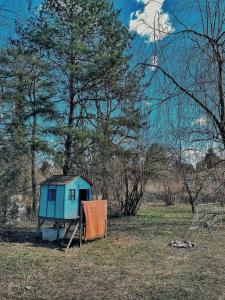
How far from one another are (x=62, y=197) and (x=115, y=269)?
11.1 ft

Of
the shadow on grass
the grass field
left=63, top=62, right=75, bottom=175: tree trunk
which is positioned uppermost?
left=63, top=62, right=75, bottom=175: tree trunk

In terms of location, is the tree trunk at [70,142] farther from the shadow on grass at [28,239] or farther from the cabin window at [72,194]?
the cabin window at [72,194]

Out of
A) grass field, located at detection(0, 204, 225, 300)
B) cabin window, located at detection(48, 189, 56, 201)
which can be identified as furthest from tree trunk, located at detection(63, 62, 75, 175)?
grass field, located at detection(0, 204, 225, 300)

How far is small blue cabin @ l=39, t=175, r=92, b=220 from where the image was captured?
1100cm

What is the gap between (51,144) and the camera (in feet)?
46.3

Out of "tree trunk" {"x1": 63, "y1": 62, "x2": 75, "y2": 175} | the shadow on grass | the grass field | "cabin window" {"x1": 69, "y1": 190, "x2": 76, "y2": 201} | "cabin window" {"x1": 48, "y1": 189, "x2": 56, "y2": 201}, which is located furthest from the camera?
"tree trunk" {"x1": 63, "y1": 62, "x2": 75, "y2": 175}

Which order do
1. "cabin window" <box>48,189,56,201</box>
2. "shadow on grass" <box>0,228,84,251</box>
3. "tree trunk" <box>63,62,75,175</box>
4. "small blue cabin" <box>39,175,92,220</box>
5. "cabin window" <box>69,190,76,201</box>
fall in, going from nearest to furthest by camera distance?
"shadow on grass" <box>0,228,84,251</box>
"small blue cabin" <box>39,175,92,220</box>
"cabin window" <box>69,190,76,201</box>
"cabin window" <box>48,189,56,201</box>
"tree trunk" <box>63,62,75,175</box>

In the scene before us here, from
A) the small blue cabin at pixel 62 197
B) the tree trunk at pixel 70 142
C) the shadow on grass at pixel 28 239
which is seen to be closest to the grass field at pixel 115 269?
the shadow on grass at pixel 28 239

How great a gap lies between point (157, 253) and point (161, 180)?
36.0 ft

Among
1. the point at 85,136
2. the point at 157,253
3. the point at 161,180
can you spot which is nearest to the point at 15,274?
the point at 157,253

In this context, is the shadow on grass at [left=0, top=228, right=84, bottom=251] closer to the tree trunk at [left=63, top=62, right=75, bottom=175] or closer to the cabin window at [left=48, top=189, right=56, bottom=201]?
the cabin window at [left=48, top=189, right=56, bottom=201]

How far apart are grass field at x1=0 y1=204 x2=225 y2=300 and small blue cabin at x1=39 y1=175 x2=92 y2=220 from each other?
87 centimetres

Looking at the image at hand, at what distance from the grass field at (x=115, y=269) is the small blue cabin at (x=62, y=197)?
0.87 metres

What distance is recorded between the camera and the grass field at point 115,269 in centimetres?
642
